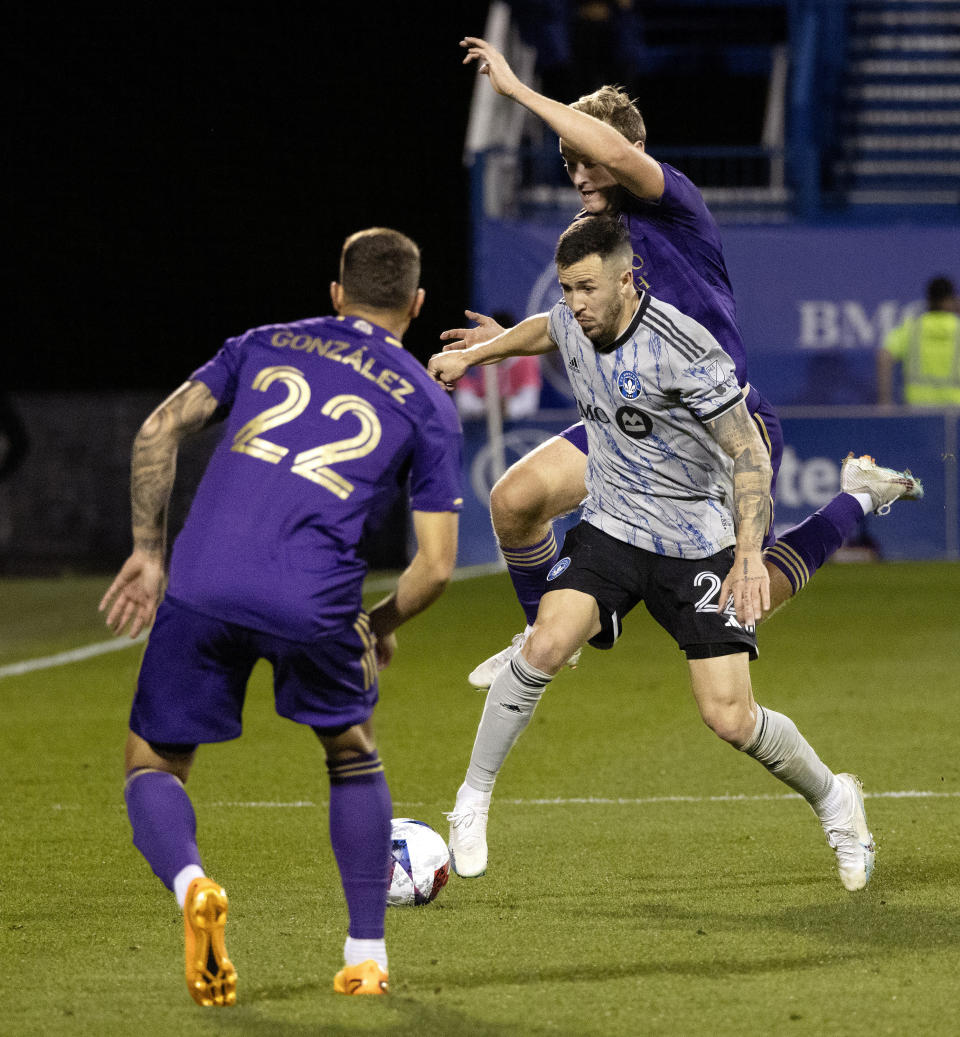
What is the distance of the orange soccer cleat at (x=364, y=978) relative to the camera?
4078 mm

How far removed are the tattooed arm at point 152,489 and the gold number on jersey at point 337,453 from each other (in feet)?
0.91

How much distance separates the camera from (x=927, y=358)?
613 inches

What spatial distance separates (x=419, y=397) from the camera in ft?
13.6

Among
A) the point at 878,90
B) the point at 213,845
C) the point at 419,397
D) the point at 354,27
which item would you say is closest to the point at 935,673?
the point at 213,845

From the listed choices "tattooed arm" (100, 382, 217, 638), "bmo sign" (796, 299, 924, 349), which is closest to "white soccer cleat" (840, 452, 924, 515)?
"tattooed arm" (100, 382, 217, 638)

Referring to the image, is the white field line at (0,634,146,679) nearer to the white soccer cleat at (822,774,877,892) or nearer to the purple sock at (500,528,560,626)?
the purple sock at (500,528,560,626)

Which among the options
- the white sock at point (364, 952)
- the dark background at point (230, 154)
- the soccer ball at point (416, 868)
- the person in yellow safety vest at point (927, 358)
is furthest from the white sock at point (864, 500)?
the dark background at point (230, 154)

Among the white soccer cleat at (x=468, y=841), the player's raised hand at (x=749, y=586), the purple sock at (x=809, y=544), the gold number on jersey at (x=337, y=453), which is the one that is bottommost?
the white soccer cleat at (x=468, y=841)

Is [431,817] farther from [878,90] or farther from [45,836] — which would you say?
[878,90]

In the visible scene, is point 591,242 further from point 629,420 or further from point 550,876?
point 550,876

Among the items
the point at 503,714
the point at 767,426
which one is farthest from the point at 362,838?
the point at 767,426

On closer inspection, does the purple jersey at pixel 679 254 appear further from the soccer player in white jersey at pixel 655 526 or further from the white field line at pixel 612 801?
the white field line at pixel 612 801

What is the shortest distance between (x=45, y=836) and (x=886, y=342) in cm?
1126

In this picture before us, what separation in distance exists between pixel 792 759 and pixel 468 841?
914mm
